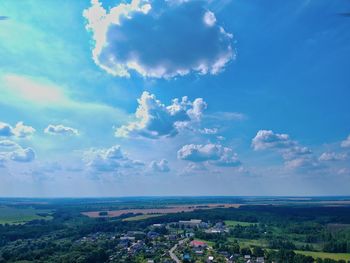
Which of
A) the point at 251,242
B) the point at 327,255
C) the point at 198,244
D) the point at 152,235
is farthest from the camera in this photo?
the point at 152,235

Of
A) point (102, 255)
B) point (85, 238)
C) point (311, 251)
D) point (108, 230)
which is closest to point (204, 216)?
point (108, 230)

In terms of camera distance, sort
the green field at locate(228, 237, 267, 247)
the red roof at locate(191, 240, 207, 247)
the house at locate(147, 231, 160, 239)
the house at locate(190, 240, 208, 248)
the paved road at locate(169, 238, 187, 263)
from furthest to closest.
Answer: the house at locate(147, 231, 160, 239) < the green field at locate(228, 237, 267, 247) < the red roof at locate(191, 240, 207, 247) < the house at locate(190, 240, 208, 248) < the paved road at locate(169, 238, 187, 263)

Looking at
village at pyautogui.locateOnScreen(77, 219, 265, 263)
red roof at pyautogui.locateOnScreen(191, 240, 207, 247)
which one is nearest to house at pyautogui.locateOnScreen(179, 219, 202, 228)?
village at pyautogui.locateOnScreen(77, 219, 265, 263)

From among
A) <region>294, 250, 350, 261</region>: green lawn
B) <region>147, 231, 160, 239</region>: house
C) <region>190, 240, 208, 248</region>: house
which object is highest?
<region>147, 231, 160, 239</region>: house

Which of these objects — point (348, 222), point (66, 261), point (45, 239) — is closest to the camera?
point (66, 261)

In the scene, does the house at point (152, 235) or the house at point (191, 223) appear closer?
the house at point (152, 235)

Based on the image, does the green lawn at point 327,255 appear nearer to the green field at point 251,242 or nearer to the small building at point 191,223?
the green field at point 251,242

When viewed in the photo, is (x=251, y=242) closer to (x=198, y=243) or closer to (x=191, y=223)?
(x=198, y=243)

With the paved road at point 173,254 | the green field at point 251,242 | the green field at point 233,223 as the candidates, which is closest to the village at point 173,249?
the paved road at point 173,254

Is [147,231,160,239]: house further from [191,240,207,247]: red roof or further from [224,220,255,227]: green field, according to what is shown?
[224,220,255,227]: green field

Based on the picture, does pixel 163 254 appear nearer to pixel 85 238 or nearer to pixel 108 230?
pixel 85 238

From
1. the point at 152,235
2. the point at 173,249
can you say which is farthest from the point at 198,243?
the point at 152,235
